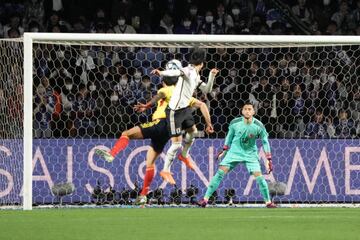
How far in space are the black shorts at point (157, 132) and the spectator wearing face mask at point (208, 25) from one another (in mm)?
5719

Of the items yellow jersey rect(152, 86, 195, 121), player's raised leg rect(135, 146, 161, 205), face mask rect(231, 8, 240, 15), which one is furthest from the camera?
face mask rect(231, 8, 240, 15)

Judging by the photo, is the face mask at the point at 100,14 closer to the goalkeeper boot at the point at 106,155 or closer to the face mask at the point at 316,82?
the face mask at the point at 316,82

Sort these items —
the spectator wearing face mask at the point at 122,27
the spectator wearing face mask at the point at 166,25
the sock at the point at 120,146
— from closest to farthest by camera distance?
1. the sock at the point at 120,146
2. the spectator wearing face mask at the point at 122,27
3. the spectator wearing face mask at the point at 166,25

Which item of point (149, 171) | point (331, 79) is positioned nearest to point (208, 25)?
point (331, 79)

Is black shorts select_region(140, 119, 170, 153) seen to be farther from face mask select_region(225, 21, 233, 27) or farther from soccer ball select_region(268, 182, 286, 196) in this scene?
face mask select_region(225, 21, 233, 27)

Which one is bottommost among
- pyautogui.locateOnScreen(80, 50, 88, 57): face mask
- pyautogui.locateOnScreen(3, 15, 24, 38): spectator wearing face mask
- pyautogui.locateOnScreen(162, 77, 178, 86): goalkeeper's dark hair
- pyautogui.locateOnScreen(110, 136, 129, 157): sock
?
pyautogui.locateOnScreen(110, 136, 129, 157): sock

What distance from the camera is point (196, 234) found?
9.50 metres

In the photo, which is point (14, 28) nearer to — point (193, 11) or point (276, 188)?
point (193, 11)

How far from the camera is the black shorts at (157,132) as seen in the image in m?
14.3

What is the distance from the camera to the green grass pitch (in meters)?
9.40

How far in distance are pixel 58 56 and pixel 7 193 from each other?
2.45 metres

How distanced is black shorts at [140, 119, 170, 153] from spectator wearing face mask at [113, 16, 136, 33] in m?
5.19

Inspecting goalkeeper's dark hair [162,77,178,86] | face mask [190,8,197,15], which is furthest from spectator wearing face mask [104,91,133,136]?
face mask [190,8,197,15]

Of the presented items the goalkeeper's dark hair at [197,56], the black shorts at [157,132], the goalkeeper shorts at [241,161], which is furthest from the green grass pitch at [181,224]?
the goalkeeper's dark hair at [197,56]
